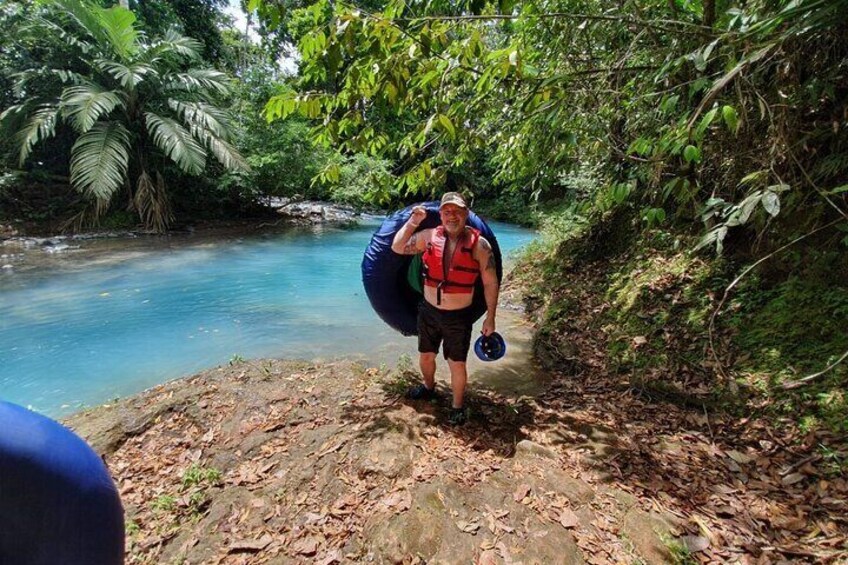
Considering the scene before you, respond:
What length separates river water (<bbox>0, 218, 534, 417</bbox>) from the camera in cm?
504

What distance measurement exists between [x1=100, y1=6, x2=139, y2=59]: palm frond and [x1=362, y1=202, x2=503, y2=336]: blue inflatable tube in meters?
12.3

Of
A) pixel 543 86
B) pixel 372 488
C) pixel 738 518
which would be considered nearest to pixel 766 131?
pixel 543 86

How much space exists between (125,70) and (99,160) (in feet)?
8.45

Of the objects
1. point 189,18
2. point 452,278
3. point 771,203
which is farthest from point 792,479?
point 189,18

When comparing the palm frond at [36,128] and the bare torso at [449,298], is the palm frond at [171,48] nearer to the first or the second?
the palm frond at [36,128]

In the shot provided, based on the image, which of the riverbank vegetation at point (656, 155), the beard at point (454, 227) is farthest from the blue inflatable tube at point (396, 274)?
the beard at point (454, 227)

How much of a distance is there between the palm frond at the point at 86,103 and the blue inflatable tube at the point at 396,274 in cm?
1069

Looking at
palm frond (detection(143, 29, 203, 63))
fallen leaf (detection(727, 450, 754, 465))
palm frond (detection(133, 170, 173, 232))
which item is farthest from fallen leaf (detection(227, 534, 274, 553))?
palm frond (detection(143, 29, 203, 63))

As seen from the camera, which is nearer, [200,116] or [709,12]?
[709,12]

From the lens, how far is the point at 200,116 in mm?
12695

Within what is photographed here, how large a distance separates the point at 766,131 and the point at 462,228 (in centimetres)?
256

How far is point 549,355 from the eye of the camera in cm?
495

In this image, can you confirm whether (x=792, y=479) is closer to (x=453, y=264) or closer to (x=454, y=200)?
(x=453, y=264)

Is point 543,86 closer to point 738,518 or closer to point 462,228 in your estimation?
point 462,228
